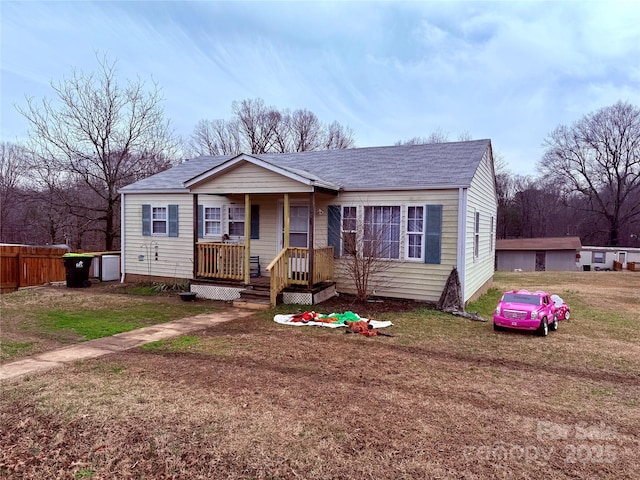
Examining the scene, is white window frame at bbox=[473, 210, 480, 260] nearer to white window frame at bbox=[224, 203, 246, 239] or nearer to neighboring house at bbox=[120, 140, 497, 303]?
neighboring house at bbox=[120, 140, 497, 303]

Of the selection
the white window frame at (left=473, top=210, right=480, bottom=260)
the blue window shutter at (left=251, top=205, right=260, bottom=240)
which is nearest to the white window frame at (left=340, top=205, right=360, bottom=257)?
the blue window shutter at (left=251, top=205, right=260, bottom=240)

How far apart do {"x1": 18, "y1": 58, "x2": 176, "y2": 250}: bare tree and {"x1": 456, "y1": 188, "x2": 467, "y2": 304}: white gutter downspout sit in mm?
16137

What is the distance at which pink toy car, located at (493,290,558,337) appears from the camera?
7539 mm

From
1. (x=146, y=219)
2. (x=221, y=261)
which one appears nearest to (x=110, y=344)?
(x=221, y=261)

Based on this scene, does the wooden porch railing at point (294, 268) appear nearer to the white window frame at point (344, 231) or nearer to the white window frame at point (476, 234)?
the white window frame at point (344, 231)

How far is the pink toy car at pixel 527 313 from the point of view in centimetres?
754

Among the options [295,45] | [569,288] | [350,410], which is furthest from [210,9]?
[569,288]

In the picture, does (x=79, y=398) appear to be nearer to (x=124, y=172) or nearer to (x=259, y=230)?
(x=259, y=230)

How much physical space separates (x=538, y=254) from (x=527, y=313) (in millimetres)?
29995

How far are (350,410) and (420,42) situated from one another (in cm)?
1342

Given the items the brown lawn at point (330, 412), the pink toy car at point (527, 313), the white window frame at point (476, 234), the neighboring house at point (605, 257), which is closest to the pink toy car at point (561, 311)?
the pink toy car at point (527, 313)

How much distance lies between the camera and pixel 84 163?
1888 cm

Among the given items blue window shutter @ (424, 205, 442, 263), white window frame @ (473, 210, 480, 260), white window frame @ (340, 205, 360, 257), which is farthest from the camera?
white window frame @ (473, 210, 480, 260)

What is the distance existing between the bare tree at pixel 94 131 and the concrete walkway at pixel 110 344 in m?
13.4
